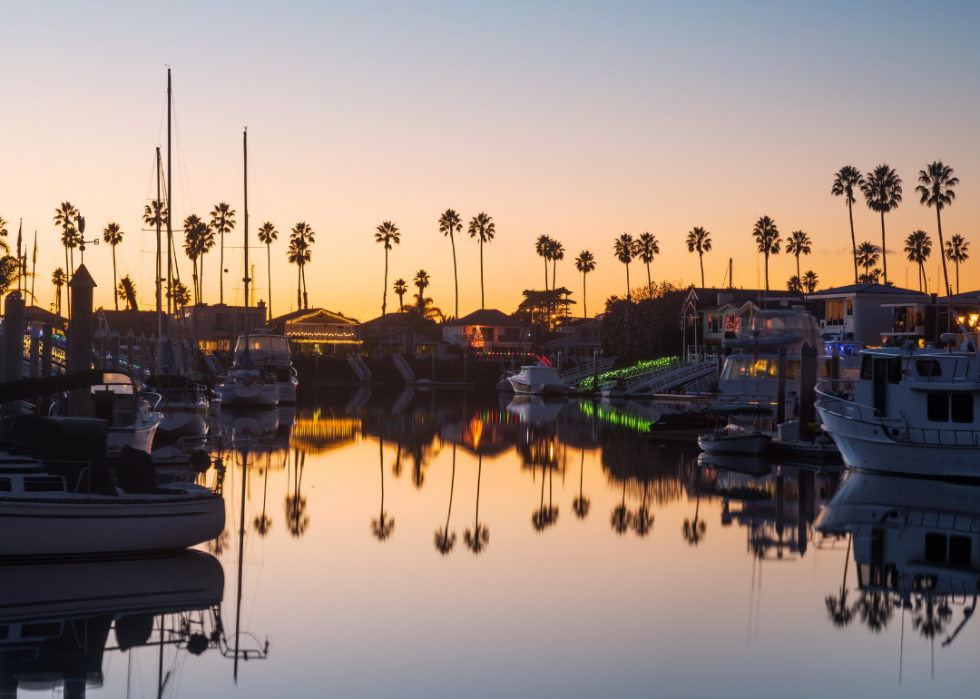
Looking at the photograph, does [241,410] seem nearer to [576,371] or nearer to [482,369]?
[576,371]

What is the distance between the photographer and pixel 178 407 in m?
35.7

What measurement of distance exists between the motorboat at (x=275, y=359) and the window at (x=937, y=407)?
42191 millimetres

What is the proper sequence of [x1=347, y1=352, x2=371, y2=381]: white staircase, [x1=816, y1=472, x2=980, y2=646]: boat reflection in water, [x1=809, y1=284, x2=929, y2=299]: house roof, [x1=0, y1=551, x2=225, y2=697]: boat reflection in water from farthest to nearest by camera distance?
[x1=347, y1=352, x2=371, y2=381]: white staircase
[x1=809, y1=284, x2=929, y2=299]: house roof
[x1=816, y1=472, x2=980, y2=646]: boat reflection in water
[x1=0, y1=551, x2=225, y2=697]: boat reflection in water

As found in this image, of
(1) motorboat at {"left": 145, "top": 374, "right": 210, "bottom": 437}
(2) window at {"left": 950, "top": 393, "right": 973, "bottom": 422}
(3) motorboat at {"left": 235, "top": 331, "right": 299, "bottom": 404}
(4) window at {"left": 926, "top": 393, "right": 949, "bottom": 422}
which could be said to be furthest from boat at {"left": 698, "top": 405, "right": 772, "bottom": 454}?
(3) motorboat at {"left": 235, "top": 331, "right": 299, "bottom": 404}

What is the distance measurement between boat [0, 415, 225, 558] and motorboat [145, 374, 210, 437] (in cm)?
1989

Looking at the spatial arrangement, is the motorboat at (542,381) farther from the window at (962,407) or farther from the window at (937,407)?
the window at (962,407)

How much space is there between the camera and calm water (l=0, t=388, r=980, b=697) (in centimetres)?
1059

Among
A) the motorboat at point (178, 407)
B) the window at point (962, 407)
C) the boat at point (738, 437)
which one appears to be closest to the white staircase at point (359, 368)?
the motorboat at point (178, 407)

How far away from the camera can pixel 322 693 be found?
9.93 meters

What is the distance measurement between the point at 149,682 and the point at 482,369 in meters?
91.6

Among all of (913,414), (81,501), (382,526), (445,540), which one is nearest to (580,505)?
(382,526)

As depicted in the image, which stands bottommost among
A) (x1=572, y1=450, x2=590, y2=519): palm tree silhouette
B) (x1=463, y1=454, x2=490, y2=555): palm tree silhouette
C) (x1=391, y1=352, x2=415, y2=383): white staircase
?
(x1=463, y1=454, x2=490, y2=555): palm tree silhouette

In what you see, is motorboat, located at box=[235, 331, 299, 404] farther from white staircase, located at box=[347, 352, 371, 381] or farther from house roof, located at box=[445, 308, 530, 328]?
house roof, located at box=[445, 308, 530, 328]

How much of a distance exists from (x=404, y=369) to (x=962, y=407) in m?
79.3
